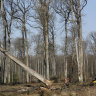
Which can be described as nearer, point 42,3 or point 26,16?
point 42,3

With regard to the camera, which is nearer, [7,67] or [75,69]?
[7,67]

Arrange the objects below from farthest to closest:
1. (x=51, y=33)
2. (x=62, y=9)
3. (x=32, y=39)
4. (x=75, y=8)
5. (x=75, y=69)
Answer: (x=32, y=39)
(x=51, y=33)
(x=62, y=9)
(x=75, y=69)
(x=75, y=8)

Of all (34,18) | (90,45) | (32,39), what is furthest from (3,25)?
(90,45)

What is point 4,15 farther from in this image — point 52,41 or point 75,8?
point 52,41

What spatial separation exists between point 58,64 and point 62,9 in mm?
44551

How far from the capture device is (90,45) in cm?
6412

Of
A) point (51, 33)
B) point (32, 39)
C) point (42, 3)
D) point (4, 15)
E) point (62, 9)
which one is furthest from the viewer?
point (32, 39)

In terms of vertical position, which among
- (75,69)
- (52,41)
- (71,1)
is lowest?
(75,69)

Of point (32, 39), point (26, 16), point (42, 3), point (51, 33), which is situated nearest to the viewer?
point (42, 3)

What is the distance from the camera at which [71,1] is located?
18.8 meters

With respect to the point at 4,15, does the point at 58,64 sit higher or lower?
lower

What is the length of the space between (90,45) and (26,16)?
45.3 m

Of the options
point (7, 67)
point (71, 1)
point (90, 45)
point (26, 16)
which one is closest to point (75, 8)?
point (71, 1)

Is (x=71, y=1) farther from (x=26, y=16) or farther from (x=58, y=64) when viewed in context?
(x=58, y=64)
